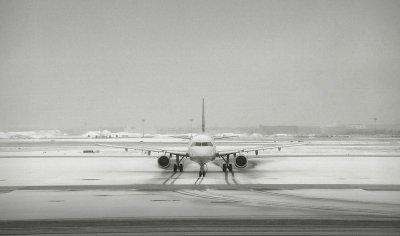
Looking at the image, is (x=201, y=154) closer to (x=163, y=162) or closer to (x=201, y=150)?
(x=201, y=150)

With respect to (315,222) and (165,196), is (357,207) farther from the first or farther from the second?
(165,196)

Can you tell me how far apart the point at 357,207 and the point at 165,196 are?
925 cm

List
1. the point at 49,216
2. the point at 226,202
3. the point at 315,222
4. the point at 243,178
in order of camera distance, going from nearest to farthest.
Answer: the point at 315,222 → the point at 49,216 → the point at 226,202 → the point at 243,178

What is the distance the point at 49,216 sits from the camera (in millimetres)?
16156

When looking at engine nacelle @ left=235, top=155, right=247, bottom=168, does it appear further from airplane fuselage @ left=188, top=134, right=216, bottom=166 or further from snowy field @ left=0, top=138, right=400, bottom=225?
airplane fuselage @ left=188, top=134, right=216, bottom=166

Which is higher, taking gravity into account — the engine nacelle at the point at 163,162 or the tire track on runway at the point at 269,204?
the engine nacelle at the point at 163,162

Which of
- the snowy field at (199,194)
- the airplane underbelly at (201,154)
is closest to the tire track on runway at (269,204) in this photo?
the snowy field at (199,194)

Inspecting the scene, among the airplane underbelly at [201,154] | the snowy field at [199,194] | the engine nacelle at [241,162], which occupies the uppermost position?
the airplane underbelly at [201,154]

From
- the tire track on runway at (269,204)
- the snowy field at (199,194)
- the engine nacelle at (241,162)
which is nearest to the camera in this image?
the snowy field at (199,194)

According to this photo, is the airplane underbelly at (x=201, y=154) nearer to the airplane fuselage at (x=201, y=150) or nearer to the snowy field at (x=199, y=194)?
the airplane fuselage at (x=201, y=150)

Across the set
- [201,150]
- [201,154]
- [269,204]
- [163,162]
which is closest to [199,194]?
[269,204]

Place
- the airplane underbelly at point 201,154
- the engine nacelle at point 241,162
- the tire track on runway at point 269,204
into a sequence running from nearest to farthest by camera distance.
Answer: the tire track on runway at point 269,204 < the airplane underbelly at point 201,154 < the engine nacelle at point 241,162

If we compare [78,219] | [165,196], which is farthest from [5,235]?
[165,196]

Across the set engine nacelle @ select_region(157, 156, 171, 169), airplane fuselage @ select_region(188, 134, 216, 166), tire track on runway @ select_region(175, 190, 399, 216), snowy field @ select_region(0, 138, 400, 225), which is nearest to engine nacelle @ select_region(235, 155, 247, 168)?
snowy field @ select_region(0, 138, 400, 225)
